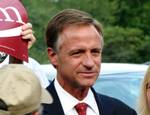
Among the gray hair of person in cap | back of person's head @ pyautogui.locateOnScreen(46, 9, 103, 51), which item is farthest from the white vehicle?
the gray hair of person in cap

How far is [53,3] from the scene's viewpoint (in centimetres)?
2766

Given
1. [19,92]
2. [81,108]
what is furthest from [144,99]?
[19,92]

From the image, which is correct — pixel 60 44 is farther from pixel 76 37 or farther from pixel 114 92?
pixel 114 92

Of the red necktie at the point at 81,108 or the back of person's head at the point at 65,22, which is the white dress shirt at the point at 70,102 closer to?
the red necktie at the point at 81,108

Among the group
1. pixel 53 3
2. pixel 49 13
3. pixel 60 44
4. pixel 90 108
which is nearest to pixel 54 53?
pixel 60 44

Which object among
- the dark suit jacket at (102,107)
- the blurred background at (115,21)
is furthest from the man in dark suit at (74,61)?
the blurred background at (115,21)

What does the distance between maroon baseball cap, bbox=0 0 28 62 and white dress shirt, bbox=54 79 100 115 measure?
11.8 inches

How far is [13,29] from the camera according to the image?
14.0 ft

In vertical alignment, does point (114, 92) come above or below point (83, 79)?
below

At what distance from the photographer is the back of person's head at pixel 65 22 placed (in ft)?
13.4

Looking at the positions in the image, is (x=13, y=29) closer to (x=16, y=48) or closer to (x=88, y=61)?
(x=16, y=48)

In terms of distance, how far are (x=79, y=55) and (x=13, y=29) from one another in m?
0.49

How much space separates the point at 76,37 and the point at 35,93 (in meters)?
0.78

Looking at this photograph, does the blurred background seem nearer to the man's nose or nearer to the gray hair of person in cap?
the man's nose
